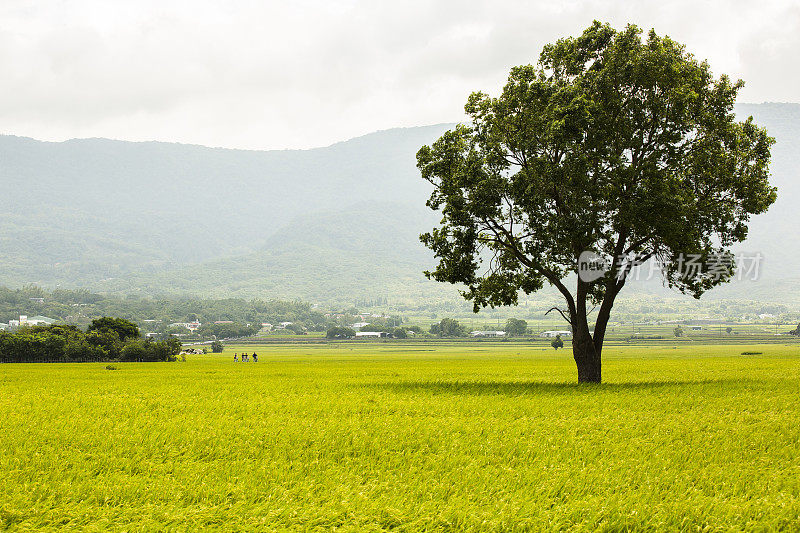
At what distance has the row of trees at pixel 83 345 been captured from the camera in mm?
83188

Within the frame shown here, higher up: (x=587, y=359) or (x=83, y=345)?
(x=587, y=359)

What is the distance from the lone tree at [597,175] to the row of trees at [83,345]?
233 feet

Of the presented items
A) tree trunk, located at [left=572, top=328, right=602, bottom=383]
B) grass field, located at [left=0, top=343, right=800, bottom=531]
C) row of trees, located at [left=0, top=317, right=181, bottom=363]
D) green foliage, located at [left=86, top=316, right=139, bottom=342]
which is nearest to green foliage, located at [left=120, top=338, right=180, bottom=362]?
row of trees, located at [left=0, top=317, right=181, bottom=363]

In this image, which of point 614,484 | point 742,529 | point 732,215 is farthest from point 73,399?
point 732,215

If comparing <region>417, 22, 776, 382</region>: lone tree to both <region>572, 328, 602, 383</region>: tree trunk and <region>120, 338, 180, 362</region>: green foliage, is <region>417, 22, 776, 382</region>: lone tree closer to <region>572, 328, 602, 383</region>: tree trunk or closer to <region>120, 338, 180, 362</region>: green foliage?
<region>572, 328, 602, 383</region>: tree trunk

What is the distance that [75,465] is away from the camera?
12.2 meters

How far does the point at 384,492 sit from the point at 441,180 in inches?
952

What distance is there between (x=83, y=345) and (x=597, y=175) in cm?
7895

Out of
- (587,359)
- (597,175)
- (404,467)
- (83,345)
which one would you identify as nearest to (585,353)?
(587,359)

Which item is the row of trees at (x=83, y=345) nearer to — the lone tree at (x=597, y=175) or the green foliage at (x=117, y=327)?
the green foliage at (x=117, y=327)

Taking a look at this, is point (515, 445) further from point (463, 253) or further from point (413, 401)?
point (463, 253)

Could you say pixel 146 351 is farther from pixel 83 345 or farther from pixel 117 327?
pixel 117 327

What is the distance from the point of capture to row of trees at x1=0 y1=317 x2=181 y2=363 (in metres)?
83.2

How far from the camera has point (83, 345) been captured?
3472 inches
